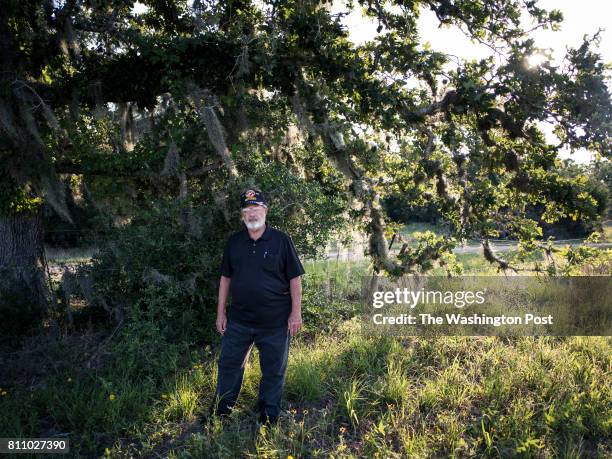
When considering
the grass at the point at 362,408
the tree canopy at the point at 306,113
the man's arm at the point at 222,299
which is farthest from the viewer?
the tree canopy at the point at 306,113

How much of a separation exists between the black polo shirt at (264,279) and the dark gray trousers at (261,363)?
0.28ft

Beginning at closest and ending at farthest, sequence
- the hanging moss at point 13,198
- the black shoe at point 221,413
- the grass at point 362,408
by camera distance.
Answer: the grass at point 362,408 < the black shoe at point 221,413 < the hanging moss at point 13,198

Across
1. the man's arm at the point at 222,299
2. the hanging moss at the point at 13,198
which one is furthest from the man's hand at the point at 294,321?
the hanging moss at the point at 13,198

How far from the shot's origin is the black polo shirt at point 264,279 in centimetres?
364

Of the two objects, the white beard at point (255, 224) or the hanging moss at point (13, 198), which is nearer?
the white beard at point (255, 224)

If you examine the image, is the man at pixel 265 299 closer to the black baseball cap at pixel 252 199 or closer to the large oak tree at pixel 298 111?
the black baseball cap at pixel 252 199

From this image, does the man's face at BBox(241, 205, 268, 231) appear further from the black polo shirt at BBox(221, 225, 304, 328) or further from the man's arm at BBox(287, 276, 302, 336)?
the man's arm at BBox(287, 276, 302, 336)

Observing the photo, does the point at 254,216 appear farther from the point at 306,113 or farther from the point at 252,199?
the point at 306,113

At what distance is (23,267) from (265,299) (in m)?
4.57

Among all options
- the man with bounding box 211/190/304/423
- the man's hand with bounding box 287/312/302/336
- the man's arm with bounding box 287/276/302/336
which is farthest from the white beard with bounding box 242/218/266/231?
the man's hand with bounding box 287/312/302/336

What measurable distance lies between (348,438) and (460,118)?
4221 mm

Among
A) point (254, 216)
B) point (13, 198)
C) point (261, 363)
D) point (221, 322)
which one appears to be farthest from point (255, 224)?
point (13, 198)

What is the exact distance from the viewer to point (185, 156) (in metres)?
6.60

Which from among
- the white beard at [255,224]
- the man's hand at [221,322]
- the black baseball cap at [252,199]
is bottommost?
the man's hand at [221,322]
